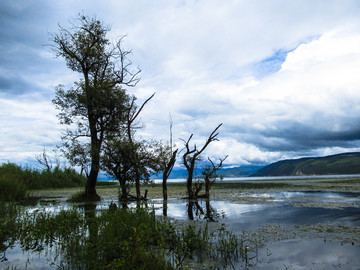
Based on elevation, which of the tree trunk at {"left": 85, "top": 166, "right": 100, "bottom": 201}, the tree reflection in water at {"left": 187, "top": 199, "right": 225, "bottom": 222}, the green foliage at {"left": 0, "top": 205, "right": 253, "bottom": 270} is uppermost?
the tree trunk at {"left": 85, "top": 166, "right": 100, "bottom": 201}

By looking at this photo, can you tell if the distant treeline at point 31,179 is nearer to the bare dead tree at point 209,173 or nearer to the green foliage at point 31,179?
the green foliage at point 31,179

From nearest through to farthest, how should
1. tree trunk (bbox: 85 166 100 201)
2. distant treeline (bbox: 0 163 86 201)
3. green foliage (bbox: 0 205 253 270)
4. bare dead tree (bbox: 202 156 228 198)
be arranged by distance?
green foliage (bbox: 0 205 253 270) < distant treeline (bbox: 0 163 86 201) < tree trunk (bbox: 85 166 100 201) < bare dead tree (bbox: 202 156 228 198)

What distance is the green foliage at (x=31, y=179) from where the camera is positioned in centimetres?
2295

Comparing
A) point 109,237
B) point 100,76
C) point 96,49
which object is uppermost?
point 96,49

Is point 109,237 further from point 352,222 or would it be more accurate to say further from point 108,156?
point 108,156

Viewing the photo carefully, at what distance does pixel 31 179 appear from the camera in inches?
1534

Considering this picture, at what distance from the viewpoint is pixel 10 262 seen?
7168 mm

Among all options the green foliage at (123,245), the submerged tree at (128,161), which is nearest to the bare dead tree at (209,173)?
the submerged tree at (128,161)

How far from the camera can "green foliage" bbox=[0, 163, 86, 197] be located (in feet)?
75.3

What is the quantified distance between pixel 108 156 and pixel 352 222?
19.3 m

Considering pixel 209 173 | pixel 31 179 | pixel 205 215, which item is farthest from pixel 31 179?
pixel 205 215

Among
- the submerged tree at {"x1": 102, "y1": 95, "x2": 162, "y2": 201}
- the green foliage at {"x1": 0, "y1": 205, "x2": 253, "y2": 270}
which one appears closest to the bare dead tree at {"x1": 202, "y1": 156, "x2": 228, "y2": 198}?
the submerged tree at {"x1": 102, "y1": 95, "x2": 162, "y2": 201}

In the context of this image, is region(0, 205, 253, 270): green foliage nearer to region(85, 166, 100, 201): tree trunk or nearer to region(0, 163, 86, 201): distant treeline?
region(85, 166, 100, 201): tree trunk

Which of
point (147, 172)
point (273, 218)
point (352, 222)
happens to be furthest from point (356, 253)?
point (147, 172)
